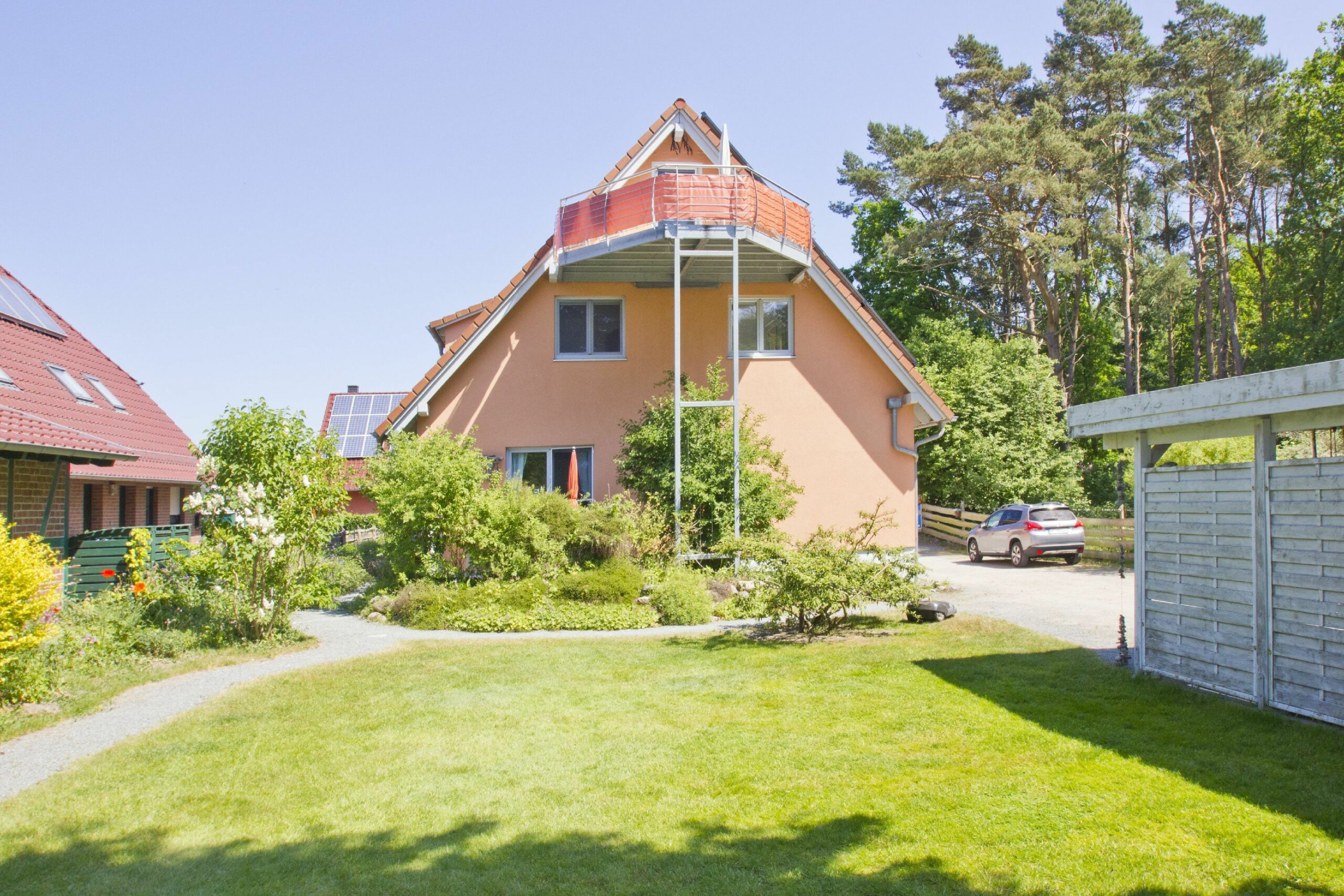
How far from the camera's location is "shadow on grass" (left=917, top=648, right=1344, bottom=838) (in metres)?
5.61

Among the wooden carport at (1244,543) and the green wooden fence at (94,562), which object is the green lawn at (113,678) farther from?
the wooden carport at (1244,543)

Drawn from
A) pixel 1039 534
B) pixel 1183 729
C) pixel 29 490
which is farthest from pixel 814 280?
pixel 29 490

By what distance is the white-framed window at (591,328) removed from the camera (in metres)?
18.0

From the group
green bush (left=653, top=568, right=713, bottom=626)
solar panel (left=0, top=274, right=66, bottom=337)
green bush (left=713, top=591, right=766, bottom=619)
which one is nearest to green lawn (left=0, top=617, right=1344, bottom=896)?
green bush (left=653, top=568, right=713, bottom=626)

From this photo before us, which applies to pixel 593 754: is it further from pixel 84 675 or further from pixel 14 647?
pixel 84 675

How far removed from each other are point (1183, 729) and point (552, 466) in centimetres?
1248

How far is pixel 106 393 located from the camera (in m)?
18.3

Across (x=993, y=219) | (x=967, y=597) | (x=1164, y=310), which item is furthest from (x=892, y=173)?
(x=967, y=597)

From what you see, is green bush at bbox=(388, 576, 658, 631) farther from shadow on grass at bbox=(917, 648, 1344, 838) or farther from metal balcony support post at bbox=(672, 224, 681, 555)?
shadow on grass at bbox=(917, 648, 1344, 838)

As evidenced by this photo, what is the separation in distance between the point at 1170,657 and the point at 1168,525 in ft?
4.03

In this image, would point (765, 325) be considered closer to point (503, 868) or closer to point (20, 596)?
point (20, 596)

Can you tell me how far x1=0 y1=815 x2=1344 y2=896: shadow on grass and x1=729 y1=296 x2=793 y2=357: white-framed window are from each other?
1348 centimetres

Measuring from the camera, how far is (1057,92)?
3425 centimetres

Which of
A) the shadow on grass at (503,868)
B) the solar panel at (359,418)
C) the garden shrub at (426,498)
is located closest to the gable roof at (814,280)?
the garden shrub at (426,498)
